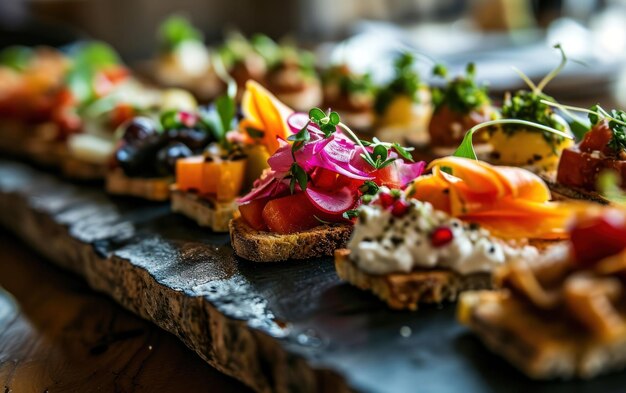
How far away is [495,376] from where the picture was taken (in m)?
1.74

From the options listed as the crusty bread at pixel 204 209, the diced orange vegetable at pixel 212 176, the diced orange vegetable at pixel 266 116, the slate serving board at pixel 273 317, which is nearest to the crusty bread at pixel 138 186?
the slate serving board at pixel 273 317

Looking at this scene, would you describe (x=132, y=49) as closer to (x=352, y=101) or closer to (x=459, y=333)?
(x=352, y=101)

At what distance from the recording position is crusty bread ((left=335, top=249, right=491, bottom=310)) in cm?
204

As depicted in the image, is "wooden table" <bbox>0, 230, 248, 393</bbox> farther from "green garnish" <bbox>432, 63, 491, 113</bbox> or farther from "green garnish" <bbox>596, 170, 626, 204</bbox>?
"green garnish" <bbox>432, 63, 491, 113</bbox>

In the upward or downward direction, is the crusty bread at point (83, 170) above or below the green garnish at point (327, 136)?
below

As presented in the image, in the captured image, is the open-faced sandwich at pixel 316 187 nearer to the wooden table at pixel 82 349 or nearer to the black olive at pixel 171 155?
the wooden table at pixel 82 349

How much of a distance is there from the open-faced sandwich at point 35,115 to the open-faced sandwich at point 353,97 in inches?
60.4

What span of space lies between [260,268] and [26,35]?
6.55 meters

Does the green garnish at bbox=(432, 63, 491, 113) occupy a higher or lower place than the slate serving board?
higher

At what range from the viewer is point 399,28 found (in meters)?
9.06

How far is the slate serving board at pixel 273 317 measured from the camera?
1.77 metres

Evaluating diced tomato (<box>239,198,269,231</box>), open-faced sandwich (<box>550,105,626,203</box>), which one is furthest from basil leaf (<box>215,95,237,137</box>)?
open-faced sandwich (<box>550,105,626,203</box>)

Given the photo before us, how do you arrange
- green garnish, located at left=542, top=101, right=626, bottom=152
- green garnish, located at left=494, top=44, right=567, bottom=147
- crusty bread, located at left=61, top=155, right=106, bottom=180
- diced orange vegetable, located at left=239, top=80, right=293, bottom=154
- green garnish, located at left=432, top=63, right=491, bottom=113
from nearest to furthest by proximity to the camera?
green garnish, located at left=542, top=101, right=626, bottom=152 < green garnish, located at left=494, top=44, right=567, bottom=147 < diced orange vegetable, located at left=239, top=80, right=293, bottom=154 < green garnish, located at left=432, top=63, right=491, bottom=113 < crusty bread, located at left=61, top=155, right=106, bottom=180

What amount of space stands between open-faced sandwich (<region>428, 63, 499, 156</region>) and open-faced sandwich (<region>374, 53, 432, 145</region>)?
52 centimetres
